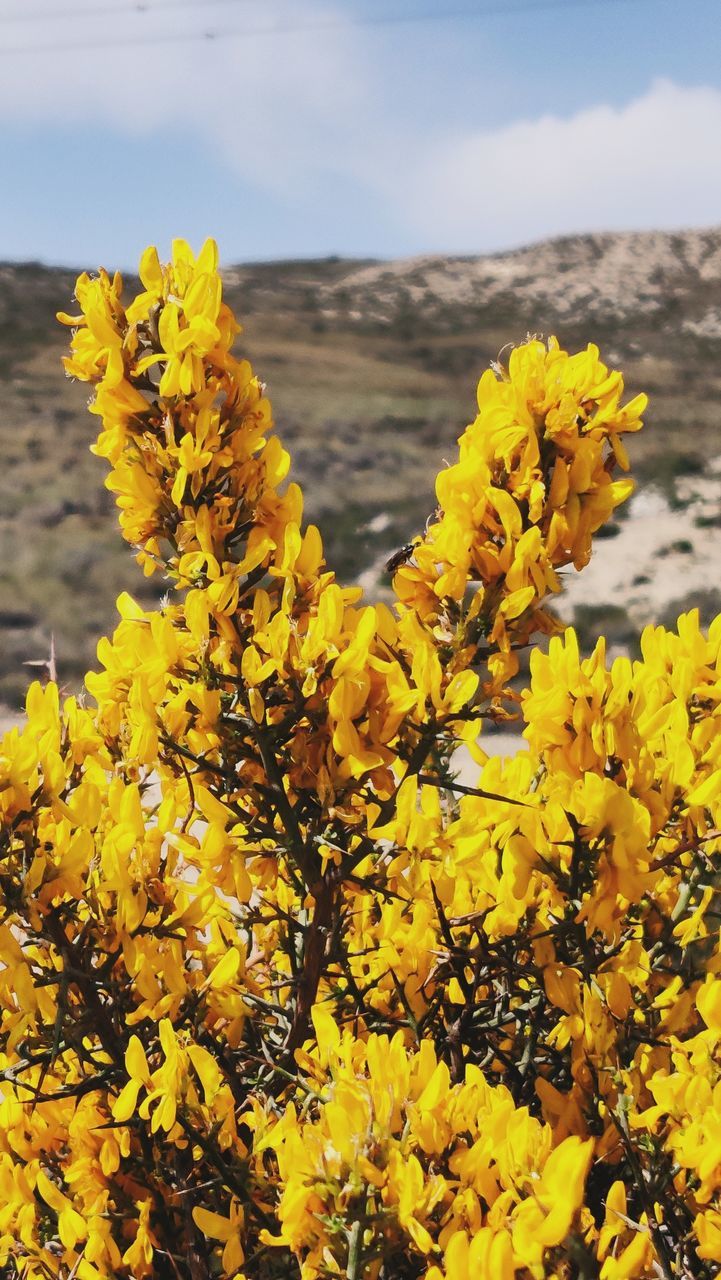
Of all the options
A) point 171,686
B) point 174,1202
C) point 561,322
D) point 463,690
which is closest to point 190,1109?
point 174,1202

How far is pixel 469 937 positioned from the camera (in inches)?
72.8

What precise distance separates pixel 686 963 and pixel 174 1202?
2.84ft

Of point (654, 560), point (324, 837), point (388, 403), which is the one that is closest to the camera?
point (324, 837)

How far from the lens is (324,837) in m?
1.45

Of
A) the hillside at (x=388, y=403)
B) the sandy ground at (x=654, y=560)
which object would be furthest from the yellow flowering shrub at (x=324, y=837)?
the sandy ground at (x=654, y=560)

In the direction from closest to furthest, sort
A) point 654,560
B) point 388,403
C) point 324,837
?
point 324,837 < point 654,560 < point 388,403

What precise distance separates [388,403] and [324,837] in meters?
33.3

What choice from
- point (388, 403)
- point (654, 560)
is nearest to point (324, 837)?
point (654, 560)

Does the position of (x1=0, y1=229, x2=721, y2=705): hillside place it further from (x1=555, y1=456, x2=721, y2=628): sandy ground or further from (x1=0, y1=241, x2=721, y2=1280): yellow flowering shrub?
(x1=0, y1=241, x2=721, y2=1280): yellow flowering shrub

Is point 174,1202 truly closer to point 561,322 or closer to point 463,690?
point 463,690

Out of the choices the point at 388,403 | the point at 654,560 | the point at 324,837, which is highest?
the point at 388,403

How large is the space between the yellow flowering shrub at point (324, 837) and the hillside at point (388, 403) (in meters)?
9.23

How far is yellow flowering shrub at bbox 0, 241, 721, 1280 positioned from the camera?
4.31ft

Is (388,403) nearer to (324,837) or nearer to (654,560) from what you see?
(654,560)
